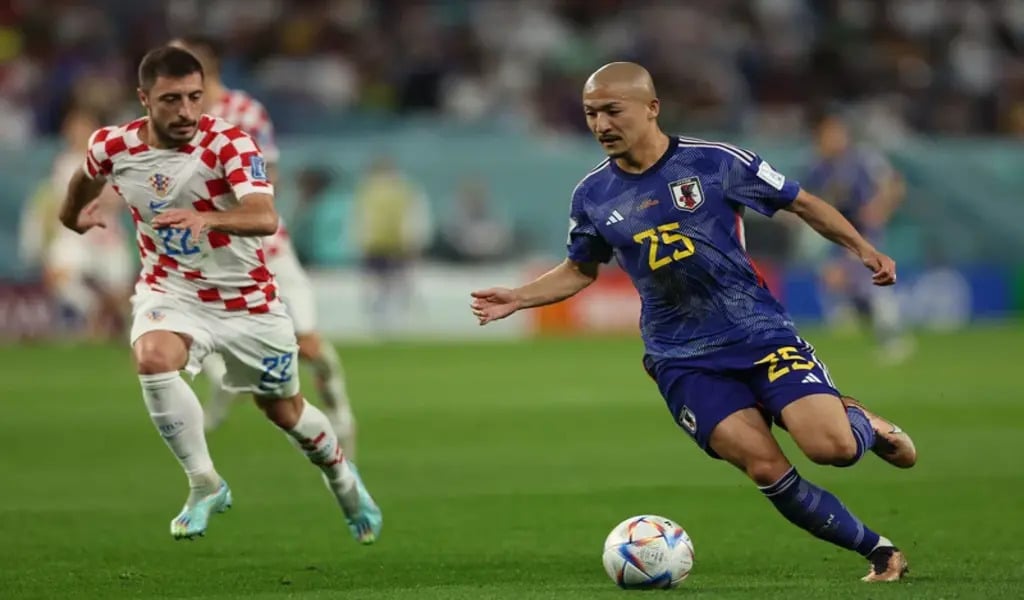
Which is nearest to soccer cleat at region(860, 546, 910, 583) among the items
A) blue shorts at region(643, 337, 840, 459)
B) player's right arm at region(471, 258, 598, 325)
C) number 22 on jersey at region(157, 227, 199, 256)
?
blue shorts at region(643, 337, 840, 459)

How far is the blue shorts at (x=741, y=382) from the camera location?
6949 millimetres

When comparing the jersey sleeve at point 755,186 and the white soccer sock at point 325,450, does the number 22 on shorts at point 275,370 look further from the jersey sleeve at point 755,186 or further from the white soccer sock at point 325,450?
the jersey sleeve at point 755,186

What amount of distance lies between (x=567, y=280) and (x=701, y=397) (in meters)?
0.89

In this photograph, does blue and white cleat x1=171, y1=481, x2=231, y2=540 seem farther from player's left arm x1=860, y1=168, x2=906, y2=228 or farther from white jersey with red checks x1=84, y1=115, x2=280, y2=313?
player's left arm x1=860, y1=168, x2=906, y2=228

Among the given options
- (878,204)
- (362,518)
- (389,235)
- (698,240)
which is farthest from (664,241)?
(389,235)

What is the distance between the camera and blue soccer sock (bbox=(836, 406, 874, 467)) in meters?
6.86

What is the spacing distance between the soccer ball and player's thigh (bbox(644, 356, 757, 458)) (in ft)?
1.37

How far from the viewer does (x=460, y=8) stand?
1072 inches

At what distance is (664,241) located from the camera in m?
7.15

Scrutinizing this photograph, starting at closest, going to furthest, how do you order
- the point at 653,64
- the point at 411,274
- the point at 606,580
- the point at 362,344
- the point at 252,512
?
1. the point at 606,580
2. the point at 252,512
3. the point at 362,344
4. the point at 411,274
5. the point at 653,64

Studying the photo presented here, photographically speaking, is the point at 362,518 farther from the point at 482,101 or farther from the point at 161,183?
the point at 482,101

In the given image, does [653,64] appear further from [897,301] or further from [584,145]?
[897,301]

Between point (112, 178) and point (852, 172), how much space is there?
1278 cm

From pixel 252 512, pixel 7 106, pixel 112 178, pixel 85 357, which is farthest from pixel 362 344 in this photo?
pixel 112 178
